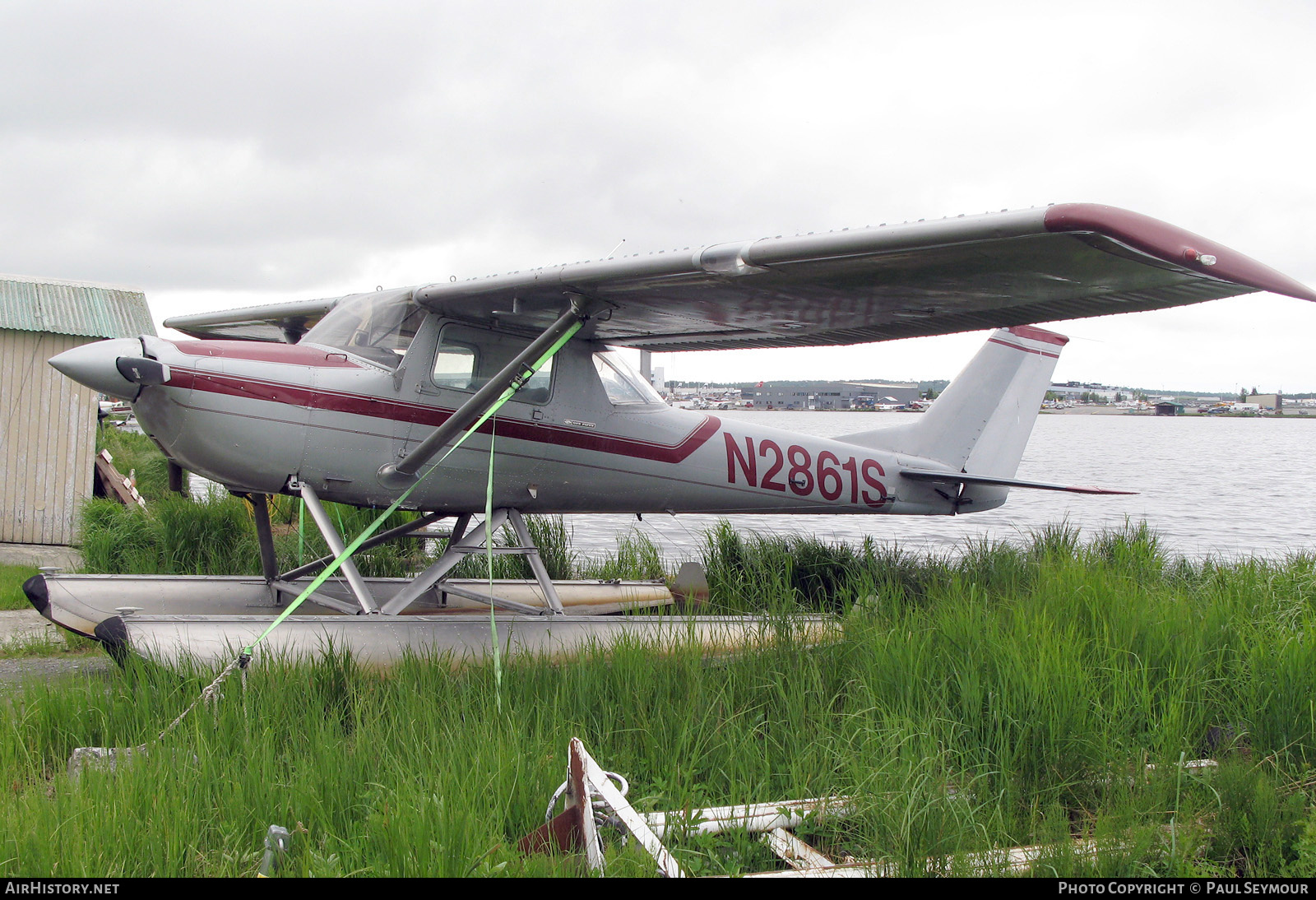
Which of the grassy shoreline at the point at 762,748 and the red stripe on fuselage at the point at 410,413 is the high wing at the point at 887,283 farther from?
the grassy shoreline at the point at 762,748

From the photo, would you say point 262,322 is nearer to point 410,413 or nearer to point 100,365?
point 410,413

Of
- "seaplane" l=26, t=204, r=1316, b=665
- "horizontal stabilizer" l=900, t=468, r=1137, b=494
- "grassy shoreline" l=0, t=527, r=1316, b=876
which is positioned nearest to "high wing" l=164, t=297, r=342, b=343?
"seaplane" l=26, t=204, r=1316, b=665

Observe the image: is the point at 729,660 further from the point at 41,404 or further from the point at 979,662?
the point at 41,404

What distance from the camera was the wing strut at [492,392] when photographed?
17.8 ft

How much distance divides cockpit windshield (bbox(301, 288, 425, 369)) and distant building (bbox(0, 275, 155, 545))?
617cm

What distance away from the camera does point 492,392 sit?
5445 millimetres

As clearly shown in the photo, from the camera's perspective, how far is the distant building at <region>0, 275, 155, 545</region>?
10438 millimetres

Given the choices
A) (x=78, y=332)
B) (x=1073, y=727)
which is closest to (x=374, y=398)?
(x=1073, y=727)

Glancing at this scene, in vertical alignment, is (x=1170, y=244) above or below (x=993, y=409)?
above

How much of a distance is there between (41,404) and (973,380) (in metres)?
10.7

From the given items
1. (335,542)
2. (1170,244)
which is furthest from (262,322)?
(1170,244)

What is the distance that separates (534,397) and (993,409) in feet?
16.9

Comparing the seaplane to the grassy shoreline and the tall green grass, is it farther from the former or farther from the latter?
the tall green grass

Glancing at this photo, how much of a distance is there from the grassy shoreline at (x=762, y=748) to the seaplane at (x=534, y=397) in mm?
718
